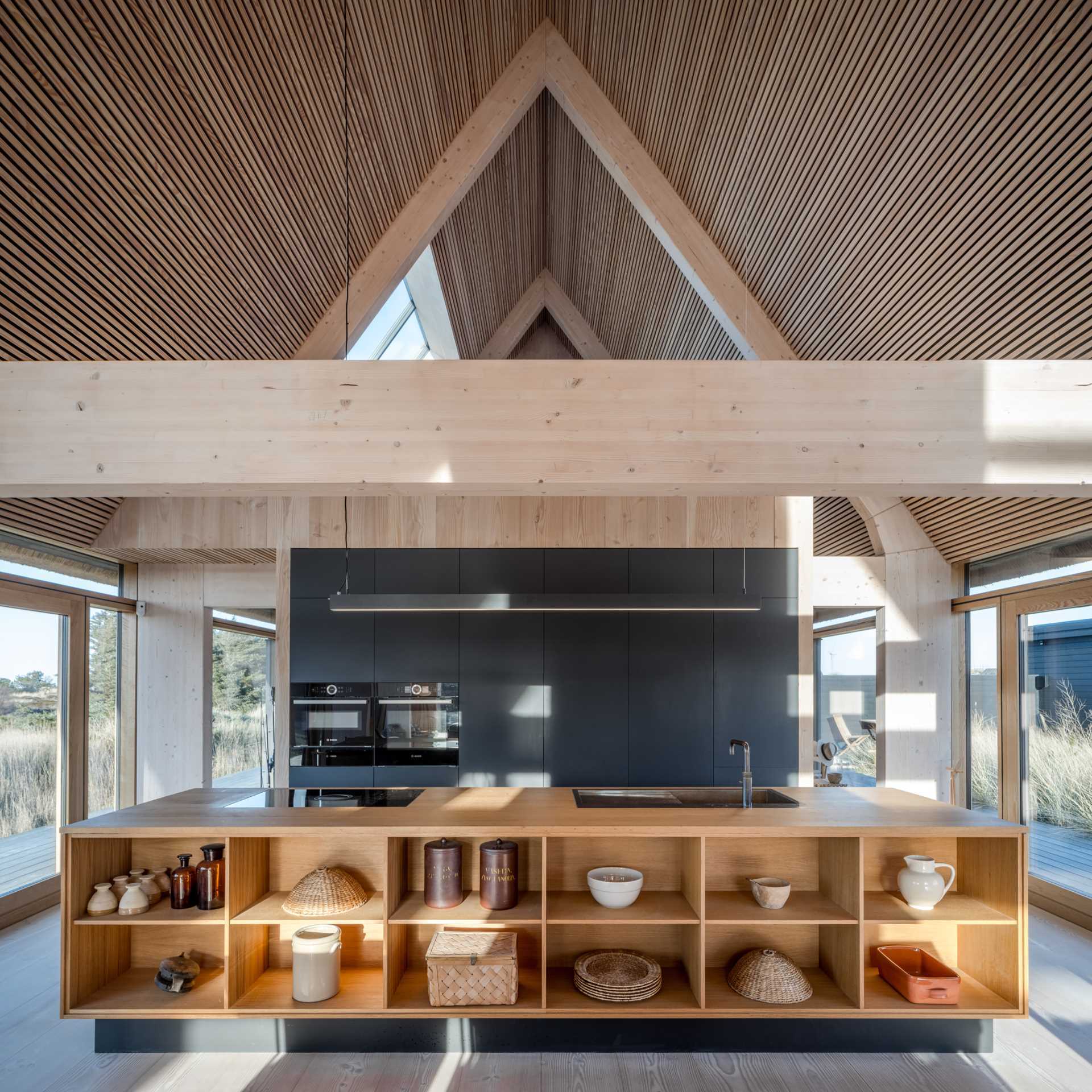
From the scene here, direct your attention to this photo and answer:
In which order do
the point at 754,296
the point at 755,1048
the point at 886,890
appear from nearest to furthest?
the point at 755,1048, the point at 886,890, the point at 754,296

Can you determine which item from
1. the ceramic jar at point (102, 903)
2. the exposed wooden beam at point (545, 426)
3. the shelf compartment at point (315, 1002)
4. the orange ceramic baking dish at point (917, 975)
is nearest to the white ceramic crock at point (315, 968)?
the shelf compartment at point (315, 1002)

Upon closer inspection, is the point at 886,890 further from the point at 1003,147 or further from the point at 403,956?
the point at 1003,147

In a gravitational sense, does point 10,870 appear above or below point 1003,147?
below

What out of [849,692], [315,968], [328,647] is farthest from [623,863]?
[849,692]

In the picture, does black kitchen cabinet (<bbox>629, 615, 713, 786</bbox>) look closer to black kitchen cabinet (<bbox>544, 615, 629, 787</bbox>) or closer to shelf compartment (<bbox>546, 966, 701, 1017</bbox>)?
black kitchen cabinet (<bbox>544, 615, 629, 787</bbox>)

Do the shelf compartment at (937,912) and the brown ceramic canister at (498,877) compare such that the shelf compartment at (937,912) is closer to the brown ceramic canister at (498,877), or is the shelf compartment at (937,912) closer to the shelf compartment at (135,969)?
the brown ceramic canister at (498,877)

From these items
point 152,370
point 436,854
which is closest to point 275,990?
point 436,854

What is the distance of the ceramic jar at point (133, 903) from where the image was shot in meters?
2.99

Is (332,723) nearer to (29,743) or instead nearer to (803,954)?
(29,743)

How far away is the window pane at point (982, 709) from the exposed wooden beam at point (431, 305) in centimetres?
417

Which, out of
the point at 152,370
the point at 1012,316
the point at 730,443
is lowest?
the point at 730,443

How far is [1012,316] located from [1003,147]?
34.3 inches

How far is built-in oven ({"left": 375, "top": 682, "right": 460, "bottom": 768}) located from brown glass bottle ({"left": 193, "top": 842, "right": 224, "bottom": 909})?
2149 mm

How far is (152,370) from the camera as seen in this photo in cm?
303
